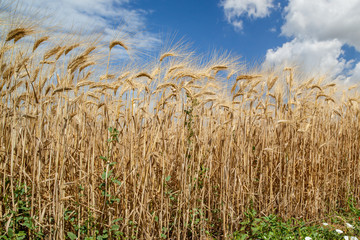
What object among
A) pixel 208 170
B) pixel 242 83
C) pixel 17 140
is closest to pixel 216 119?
pixel 242 83

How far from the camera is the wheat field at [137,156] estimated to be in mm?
2514

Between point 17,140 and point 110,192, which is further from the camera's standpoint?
point 17,140

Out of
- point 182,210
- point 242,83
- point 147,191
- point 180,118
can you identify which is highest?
point 242,83

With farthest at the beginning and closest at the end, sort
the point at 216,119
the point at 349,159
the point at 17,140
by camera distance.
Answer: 1. the point at 349,159
2. the point at 216,119
3. the point at 17,140

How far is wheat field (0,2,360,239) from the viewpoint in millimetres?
2514

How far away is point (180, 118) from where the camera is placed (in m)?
3.37

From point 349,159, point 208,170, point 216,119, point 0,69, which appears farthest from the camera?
point 349,159

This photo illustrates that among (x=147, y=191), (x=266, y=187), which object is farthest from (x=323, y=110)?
(x=147, y=191)

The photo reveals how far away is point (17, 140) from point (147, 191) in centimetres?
129

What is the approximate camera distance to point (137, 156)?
8.46 feet

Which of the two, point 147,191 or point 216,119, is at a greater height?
point 216,119

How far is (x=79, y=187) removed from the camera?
8.59 ft

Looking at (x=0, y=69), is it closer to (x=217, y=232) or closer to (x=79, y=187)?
(x=79, y=187)

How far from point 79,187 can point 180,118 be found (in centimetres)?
127
